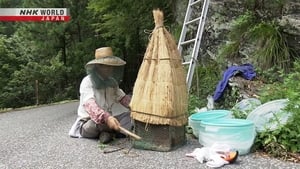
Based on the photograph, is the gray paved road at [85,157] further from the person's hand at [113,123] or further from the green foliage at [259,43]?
the green foliage at [259,43]

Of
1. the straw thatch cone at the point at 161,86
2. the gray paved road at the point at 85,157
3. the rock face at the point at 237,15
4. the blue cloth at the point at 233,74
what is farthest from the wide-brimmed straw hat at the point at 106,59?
the rock face at the point at 237,15

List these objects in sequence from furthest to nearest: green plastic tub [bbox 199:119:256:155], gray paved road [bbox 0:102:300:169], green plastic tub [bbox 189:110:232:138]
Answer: green plastic tub [bbox 189:110:232:138] → green plastic tub [bbox 199:119:256:155] → gray paved road [bbox 0:102:300:169]

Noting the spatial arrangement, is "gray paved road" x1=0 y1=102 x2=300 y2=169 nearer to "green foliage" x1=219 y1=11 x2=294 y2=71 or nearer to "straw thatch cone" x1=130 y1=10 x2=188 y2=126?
"straw thatch cone" x1=130 y1=10 x2=188 y2=126

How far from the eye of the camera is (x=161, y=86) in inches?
133

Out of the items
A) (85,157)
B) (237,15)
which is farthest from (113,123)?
(237,15)

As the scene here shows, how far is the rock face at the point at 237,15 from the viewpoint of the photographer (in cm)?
505

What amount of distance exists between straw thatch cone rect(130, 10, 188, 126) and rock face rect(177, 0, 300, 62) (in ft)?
7.27

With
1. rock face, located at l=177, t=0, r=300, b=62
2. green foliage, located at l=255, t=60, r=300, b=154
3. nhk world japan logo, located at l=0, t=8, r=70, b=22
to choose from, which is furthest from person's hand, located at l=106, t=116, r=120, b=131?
nhk world japan logo, located at l=0, t=8, r=70, b=22

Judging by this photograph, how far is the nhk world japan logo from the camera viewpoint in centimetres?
1148

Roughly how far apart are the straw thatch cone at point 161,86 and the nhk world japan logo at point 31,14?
8571 mm

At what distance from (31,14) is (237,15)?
341 inches

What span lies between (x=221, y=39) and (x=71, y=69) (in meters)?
11.5

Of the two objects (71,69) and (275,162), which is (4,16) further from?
(275,162)

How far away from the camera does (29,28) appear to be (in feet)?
52.4
